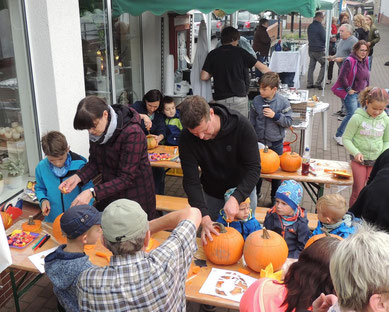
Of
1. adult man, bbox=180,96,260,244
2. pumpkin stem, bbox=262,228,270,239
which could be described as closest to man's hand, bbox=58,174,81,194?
adult man, bbox=180,96,260,244

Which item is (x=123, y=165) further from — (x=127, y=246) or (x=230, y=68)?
(x=230, y=68)

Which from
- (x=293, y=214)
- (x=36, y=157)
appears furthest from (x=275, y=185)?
(x=36, y=157)

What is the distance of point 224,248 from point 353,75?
5.69m

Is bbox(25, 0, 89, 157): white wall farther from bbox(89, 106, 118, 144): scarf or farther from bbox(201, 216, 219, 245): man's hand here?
bbox(201, 216, 219, 245): man's hand

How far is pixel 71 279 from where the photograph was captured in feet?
Result: 6.39

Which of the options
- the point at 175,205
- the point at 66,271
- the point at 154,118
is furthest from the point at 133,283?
the point at 154,118

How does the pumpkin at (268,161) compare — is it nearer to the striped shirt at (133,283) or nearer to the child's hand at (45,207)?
the child's hand at (45,207)

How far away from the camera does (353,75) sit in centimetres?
723

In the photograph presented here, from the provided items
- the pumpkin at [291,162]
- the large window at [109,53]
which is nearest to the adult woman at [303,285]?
the pumpkin at [291,162]

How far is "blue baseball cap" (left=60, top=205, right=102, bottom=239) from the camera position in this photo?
2113 millimetres

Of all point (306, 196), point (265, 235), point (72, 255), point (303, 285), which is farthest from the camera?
point (306, 196)

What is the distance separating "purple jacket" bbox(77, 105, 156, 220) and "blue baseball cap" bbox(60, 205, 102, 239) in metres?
0.79

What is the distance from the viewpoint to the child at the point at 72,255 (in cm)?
196

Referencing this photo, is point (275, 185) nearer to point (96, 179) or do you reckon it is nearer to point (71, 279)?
point (96, 179)
